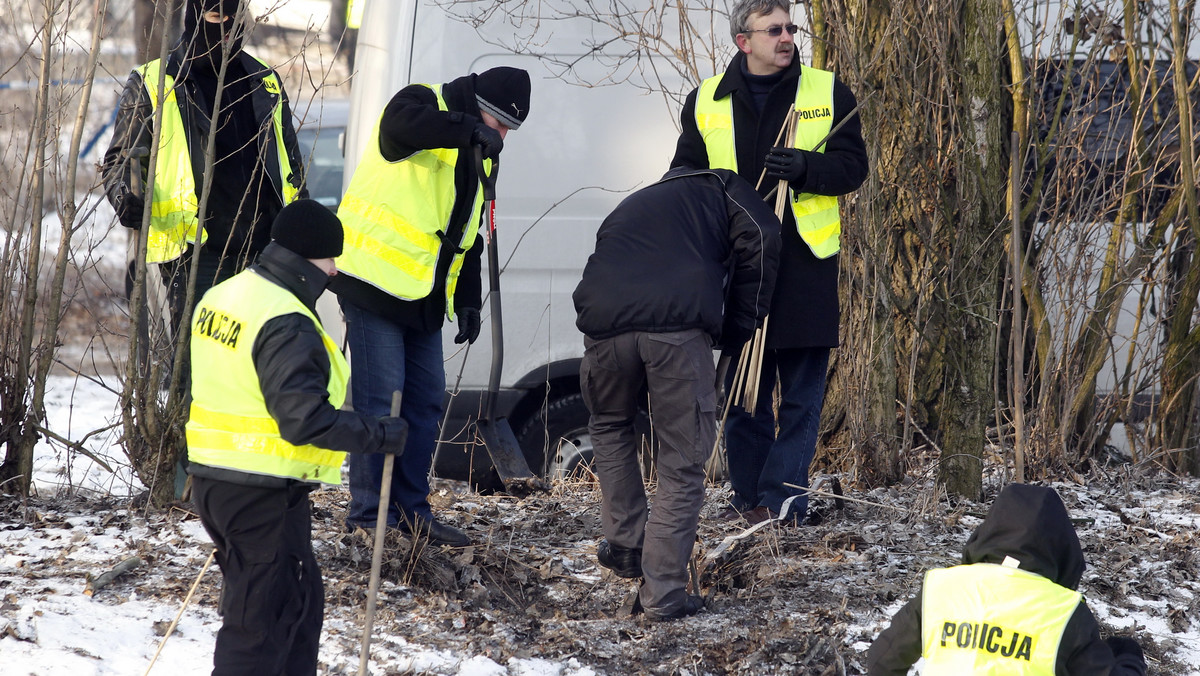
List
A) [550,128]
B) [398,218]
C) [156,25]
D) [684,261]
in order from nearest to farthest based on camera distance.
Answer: [684,261] → [398,218] → [550,128] → [156,25]

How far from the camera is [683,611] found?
3.41m

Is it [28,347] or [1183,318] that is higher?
[1183,318]

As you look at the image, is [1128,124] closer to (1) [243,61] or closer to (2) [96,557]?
(1) [243,61]

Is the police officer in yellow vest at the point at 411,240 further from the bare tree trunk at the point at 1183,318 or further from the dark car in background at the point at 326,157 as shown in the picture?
the dark car in background at the point at 326,157

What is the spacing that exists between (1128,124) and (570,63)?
2.48 meters

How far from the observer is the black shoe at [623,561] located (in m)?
3.56

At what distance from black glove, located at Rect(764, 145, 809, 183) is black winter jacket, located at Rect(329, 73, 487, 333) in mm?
967

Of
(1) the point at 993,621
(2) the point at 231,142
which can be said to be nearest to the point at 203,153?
(2) the point at 231,142

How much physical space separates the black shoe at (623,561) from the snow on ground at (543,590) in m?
0.10

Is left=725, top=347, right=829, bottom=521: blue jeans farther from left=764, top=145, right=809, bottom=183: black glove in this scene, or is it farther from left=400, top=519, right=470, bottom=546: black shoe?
left=400, top=519, right=470, bottom=546: black shoe

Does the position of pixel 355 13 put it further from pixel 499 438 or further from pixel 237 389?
pixel 237 389

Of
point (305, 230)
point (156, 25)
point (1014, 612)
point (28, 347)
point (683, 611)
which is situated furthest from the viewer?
point (156, 25)

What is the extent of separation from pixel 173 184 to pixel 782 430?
90.9 inches

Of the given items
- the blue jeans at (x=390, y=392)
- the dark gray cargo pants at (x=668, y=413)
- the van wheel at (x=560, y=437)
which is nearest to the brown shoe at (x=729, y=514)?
the dark gray cargo pants at (x=668, y=413)
